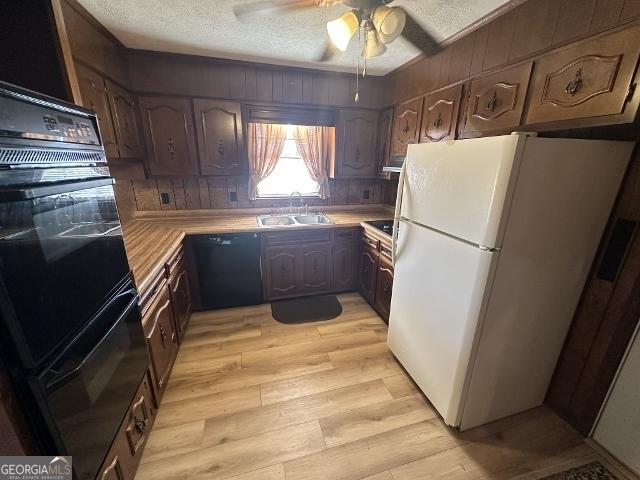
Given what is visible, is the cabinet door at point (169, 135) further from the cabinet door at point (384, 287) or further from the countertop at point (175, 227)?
the cabinet door at point (384, 287)

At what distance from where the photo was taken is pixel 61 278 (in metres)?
0.78

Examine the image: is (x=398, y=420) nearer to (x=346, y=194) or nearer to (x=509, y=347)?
(x=509, y=347)

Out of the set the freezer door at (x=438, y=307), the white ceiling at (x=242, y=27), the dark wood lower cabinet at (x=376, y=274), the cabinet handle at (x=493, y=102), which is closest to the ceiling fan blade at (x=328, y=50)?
the white ceiling at (x=242, y=27)

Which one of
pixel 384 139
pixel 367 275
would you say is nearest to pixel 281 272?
pixel 367 275

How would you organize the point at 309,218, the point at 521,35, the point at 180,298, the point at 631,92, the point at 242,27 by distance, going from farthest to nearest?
1. the point at 309,218
2. the point at 180,298
3. the point at 242,27
4. the point at 521,35
5. the point at 631,92

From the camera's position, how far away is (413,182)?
5.41 ft

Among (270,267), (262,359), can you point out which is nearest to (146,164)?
(270,267)

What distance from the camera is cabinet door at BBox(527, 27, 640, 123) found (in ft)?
3.49

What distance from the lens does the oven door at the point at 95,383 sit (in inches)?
29.5

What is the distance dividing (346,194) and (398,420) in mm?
2391

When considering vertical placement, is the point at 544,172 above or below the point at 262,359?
above

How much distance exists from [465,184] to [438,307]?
709 millimetres

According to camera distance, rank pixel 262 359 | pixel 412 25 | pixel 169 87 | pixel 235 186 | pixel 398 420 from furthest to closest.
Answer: pixel 235 186 → pixel 169 87 → pixel 262 359 → pixel 398 420 → pixel 412 25

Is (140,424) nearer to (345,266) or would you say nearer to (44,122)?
(44,122)
